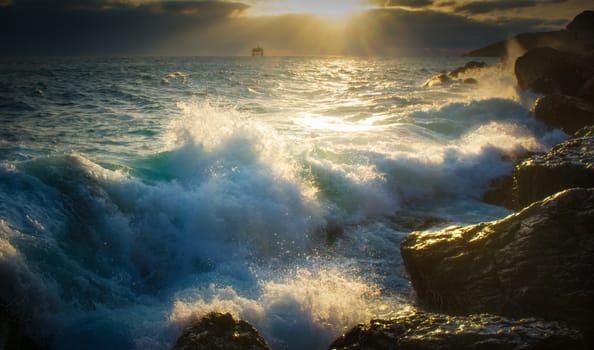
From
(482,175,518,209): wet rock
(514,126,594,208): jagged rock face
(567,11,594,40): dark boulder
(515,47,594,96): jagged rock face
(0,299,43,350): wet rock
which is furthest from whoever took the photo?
(567,11,594,40): dark boulder

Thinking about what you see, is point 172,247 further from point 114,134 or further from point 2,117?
point 2,117

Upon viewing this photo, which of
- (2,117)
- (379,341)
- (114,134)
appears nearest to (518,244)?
(379,341)

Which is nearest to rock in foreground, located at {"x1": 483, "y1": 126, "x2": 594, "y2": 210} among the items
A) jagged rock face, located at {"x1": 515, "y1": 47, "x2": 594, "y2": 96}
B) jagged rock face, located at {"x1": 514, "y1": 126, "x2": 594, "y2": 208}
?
jagged rock face, located at {"x1": 514, "y1": 126, "x2": 594, "y2": 208}

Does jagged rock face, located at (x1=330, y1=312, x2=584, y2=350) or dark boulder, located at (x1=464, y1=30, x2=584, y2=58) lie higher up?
dark boulder, located at (x1=464, y1=30, x2=584, y2=58)

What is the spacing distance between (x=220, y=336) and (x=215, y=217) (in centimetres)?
339

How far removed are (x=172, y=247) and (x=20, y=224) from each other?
2.00m

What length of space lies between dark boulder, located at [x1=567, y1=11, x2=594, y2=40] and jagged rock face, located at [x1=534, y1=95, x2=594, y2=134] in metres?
38.0

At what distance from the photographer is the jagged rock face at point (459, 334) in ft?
9.73

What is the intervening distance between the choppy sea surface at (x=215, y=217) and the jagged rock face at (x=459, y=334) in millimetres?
965

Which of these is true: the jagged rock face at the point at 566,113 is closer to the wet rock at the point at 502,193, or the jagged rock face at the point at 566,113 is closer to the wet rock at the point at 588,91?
the wet rock at the point at 588,91

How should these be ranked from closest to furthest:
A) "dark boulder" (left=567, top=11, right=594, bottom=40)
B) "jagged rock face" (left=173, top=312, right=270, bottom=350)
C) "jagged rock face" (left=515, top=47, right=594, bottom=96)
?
"jagged rock face" (left=173, top=312, right=270, bottom=350) → "jagged rock face" (left=515, top=47, right=594, bottom=96) → "dark boulder" (left=567, top=11, right=594, bottom=40)

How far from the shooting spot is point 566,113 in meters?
13.0

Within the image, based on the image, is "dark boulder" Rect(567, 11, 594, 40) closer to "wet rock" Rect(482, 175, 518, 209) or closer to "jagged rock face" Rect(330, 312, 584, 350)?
"wet rock" Rect(482, 175, 518, 209)

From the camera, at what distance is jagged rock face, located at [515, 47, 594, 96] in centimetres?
1858
